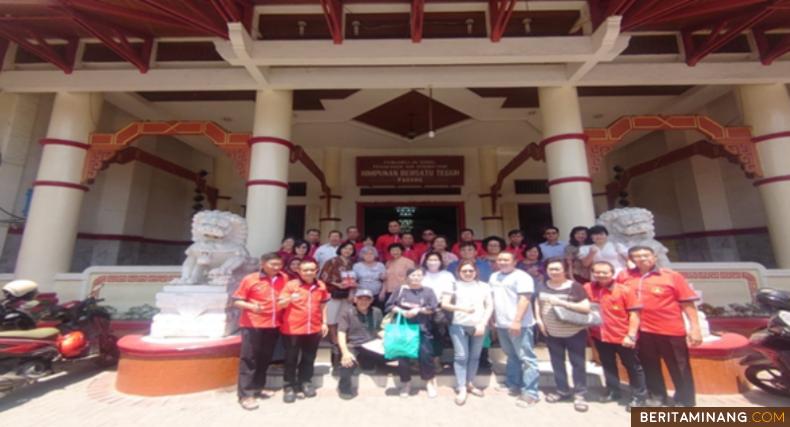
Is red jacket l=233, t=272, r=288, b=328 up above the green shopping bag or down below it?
above

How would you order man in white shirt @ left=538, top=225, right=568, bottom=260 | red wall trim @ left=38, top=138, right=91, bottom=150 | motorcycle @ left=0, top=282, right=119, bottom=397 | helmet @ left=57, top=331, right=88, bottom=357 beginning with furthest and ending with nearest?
red wall trim @ left=38, top=138, right=91, bottom=150 → man in white shirt @ left=538, top=225, right=568, bottom=260 → helmet @ left=57, top=331, right=88, bottom=357 → motorcycle @ left=0, top=282, right=119, bottom=397

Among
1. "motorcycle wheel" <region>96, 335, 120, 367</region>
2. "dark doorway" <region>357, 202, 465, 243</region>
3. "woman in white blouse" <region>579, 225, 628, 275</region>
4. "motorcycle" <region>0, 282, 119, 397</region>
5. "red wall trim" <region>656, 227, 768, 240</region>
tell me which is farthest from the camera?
"dark doorway" <region>357, 202, 465, 243</region>

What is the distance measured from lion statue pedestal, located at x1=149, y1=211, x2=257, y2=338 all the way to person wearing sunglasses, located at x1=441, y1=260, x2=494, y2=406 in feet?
7.50

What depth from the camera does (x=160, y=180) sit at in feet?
24.1

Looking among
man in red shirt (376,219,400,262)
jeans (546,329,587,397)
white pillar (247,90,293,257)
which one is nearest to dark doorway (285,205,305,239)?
white pillar (247,90,293,257)

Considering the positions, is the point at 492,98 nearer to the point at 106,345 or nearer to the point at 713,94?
the point at 713,94

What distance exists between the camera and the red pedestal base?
2842mm

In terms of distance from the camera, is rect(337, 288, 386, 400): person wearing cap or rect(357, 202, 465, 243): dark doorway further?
rect(357, 202, 465, 243): dark doorway

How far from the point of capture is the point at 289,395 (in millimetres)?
2654

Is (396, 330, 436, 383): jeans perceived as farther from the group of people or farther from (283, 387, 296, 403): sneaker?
(283, 387, 296, 403): sneaker

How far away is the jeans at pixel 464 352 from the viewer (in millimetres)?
2656

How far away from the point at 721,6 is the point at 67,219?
931 centimetres

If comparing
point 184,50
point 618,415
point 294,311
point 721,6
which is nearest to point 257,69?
point 184,50

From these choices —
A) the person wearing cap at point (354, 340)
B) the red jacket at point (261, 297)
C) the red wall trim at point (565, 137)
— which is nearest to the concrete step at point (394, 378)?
the person wearing cap at point (354, 340)
